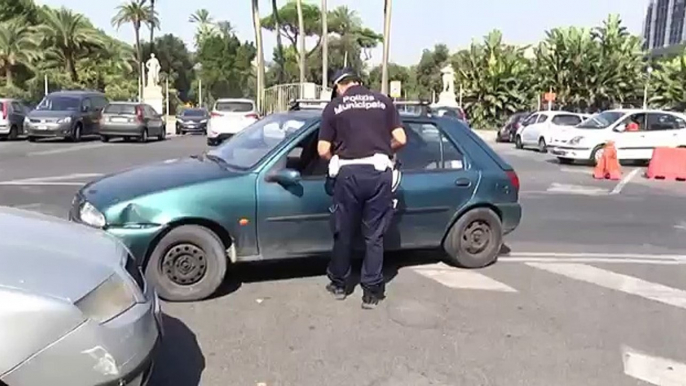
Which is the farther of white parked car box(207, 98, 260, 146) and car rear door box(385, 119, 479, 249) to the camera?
white parked car box(207, 98, 260, 146)

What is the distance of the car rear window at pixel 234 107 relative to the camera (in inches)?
1033

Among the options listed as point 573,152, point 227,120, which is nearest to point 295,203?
point 573,152

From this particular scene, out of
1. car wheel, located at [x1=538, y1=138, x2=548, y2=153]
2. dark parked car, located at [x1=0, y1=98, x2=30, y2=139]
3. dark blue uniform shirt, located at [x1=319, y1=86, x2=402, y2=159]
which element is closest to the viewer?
dark blue uniform shirt, located at [x1=319, y1=86, x2=402, y2=159]

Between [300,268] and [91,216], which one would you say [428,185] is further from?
[91,216]

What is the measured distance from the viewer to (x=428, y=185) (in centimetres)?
691

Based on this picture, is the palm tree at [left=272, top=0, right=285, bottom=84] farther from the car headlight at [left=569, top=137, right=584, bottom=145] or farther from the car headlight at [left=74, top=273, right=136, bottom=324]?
the car headlight at [left=74, top=273, right=136, bottom=324]

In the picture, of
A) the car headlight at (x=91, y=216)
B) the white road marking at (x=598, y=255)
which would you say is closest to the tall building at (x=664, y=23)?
the white road marking at (x=598, y=255)

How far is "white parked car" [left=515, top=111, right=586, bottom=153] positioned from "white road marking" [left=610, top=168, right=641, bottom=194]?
6709 mm

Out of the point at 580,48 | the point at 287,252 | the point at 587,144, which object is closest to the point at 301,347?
the point at 287,252

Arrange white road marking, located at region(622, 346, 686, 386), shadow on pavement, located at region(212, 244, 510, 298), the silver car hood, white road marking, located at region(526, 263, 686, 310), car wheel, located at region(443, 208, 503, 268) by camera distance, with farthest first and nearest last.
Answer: car wheel, located at region(443, 208, 503, 268)
shadow on pavement, located at region(212, 244, 510, 298)
white road marking, located at region(526, 263, 686, 310)
white road marking, located at region(622, 346, 686, 386)
the silver car hood

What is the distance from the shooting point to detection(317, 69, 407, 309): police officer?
5727 millimetres

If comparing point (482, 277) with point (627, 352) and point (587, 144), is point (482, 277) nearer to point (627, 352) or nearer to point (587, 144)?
point (627, 352)

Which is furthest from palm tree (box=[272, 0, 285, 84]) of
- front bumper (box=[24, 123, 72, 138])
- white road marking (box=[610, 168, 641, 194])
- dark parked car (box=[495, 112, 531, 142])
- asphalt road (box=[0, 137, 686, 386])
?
asphalt road (box=[0, 137, 686, 386])

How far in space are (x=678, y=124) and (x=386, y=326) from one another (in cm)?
1849
